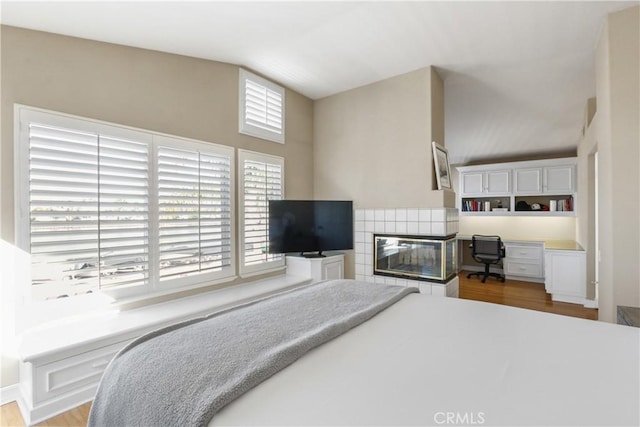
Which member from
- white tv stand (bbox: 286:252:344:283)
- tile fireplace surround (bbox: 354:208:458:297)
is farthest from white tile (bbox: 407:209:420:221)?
white tv stand (bbox: 286:252:344:283)

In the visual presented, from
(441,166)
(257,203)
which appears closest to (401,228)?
(441,166)

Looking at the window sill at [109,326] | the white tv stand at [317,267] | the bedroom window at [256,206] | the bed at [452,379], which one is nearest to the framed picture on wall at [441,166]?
the white tv stand at [317,267]

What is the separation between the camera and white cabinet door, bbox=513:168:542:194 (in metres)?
5.51

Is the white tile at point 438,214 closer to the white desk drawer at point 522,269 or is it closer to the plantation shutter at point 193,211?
the plantation shutter at point 193,211

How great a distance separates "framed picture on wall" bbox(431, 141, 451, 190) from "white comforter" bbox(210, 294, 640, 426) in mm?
1939

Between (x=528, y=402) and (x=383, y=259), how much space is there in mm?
2694

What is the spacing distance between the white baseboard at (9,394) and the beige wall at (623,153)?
4150 millimetres

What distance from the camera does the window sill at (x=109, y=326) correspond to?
5.74 ft

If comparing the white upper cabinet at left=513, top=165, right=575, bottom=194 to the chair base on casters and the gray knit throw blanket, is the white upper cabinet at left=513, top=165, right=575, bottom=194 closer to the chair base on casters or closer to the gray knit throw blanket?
the chair base on casters

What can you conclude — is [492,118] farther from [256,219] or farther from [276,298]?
[276,298]

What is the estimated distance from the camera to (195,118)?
2754 millimetres

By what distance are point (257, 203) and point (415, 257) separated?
185cm

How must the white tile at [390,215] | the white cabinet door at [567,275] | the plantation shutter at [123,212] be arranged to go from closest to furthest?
1. the plantation shutter at [123,212]
2. the white tile at [390,215]
3. the white cabinet door at [567,275]

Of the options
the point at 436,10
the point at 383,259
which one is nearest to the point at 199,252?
the point at 383,259
